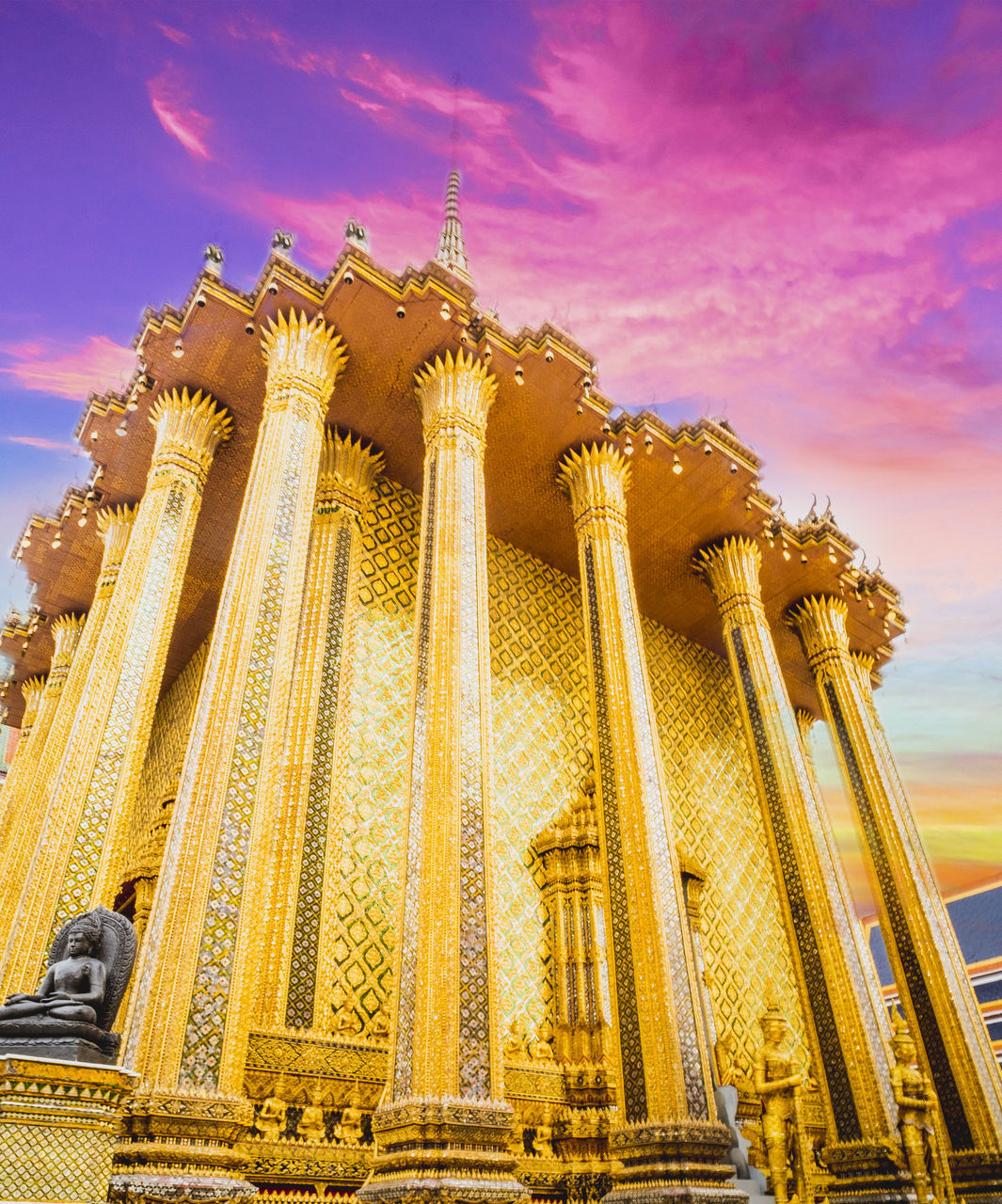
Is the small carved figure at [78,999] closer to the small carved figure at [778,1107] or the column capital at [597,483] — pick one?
the small carved figure at [778,1107]

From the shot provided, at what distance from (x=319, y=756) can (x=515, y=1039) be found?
3751mm

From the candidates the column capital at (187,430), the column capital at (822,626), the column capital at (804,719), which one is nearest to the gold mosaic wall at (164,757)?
the column capital at (187,430)

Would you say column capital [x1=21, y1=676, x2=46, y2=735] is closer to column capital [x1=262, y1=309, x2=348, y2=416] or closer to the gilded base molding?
column capital [x1=262, y1=309, x2=348, y2=416]

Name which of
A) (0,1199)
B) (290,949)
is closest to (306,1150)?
(290,949)

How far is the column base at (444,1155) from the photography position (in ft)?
17.7

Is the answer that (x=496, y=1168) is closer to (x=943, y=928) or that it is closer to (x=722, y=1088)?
(x=722, y=1088)

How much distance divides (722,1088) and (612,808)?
3789mm

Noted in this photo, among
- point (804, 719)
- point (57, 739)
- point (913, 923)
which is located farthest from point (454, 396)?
point (804, 719)

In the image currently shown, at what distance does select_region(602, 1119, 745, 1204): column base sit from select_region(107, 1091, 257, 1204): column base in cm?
323

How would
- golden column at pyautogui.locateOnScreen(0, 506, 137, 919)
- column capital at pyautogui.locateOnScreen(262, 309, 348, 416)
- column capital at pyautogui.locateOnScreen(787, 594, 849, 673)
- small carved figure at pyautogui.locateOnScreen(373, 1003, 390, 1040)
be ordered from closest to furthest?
1. small carved figure at pyautogui.locateOnScreen(373, 1003, 390, 1040)
2. column capital at pyautogui.locateOnScreen(262, 309, 348, 416)
3. golden column at pyautogui.locateOnScreen(0, 506, 137, 919)
4. column capital at pyautogui.locateOnScreen(787, 594, 849, 673)

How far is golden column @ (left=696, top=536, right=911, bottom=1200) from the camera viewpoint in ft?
30.0

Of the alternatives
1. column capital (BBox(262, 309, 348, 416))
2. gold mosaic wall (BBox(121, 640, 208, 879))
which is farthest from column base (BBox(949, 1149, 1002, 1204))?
column capital (BBox(262, 309, 348, 416))

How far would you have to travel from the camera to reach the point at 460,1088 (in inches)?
231

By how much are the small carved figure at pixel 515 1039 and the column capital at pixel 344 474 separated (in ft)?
20.4
